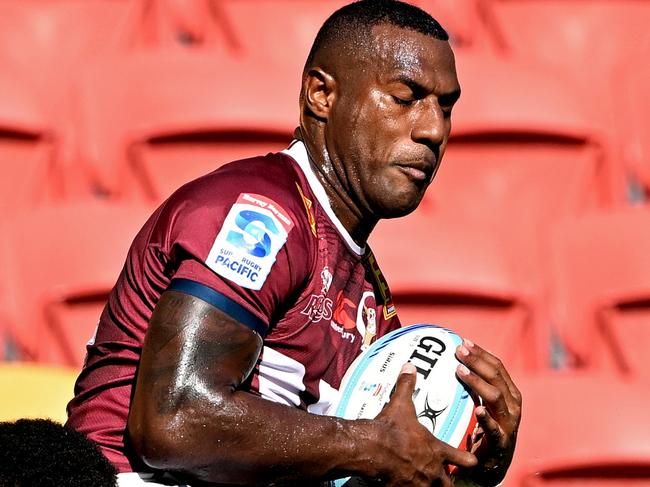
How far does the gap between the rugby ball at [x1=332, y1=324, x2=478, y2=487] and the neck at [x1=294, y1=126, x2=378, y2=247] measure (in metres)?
0.32

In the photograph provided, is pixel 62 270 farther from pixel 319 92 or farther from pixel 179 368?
pixel 179 368

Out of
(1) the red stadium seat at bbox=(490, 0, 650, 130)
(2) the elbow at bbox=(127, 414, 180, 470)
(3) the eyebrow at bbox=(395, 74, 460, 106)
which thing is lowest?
(2) the elbow at bbox=(127, 414, 180, 470)

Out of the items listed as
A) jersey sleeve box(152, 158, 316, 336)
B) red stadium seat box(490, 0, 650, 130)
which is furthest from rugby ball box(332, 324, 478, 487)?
red stadium seat box(490, 0, 650, 130)

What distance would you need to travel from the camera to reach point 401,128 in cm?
304

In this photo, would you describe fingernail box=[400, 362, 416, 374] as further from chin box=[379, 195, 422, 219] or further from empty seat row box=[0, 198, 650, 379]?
empty seat row box=[0, 198, 650, 379]

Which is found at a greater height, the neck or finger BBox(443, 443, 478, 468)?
the neck

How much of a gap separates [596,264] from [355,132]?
225 centimetres

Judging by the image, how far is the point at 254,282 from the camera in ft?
8.59

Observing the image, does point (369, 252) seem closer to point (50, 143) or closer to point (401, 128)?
point (401, 128)

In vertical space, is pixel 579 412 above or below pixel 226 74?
below

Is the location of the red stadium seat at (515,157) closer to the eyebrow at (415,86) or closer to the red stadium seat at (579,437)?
the red stadium seat at (579,437)

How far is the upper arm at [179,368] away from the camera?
2.52m

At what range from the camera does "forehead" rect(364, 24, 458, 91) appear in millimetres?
3008

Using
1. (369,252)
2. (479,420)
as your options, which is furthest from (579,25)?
(479,420)
